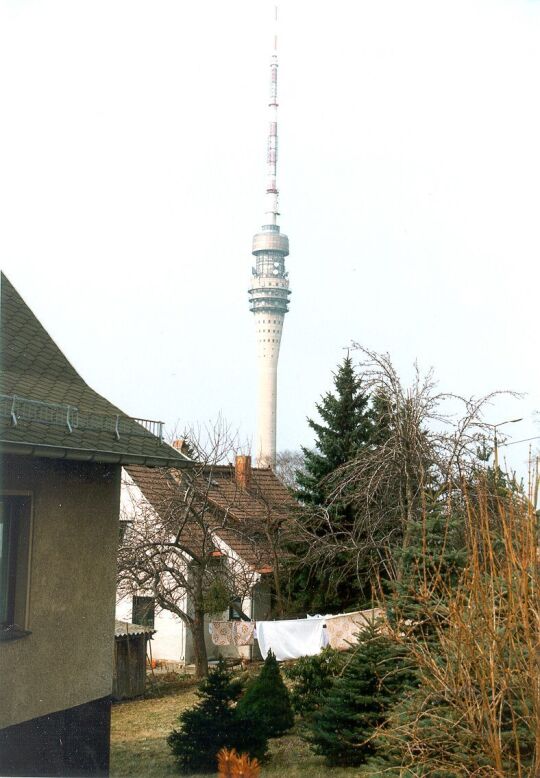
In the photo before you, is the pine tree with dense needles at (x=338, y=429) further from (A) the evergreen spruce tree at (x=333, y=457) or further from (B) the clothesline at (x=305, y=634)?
(B) the clothesline at (x=305, y=634)

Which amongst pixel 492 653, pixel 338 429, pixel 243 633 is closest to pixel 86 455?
pixel 492 653

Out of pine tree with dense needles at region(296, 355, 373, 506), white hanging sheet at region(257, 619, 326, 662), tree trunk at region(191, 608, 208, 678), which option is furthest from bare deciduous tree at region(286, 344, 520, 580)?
tree trunk at region(191, 608, 208, 678)

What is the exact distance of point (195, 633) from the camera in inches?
635

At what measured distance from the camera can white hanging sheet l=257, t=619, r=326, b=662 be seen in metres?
14.3

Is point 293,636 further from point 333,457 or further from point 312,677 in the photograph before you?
point 333,457

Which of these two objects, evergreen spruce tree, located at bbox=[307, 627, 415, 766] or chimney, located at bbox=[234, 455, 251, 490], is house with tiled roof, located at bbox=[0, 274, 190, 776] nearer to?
evergreen spruce tree, located at bbox=[307, 627, 415, 766]

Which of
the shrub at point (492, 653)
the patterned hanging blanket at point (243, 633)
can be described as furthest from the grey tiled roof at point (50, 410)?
the patterned hanging blanket at point (243, 633)

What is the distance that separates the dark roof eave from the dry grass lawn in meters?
3.34

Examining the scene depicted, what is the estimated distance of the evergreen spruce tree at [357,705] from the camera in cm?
820

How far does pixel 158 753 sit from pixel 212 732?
0.88 metres

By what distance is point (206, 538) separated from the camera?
16.4 metres

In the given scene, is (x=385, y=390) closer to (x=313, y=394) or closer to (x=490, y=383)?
(x=490, y=383)

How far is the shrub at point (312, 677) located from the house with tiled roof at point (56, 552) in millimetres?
3418

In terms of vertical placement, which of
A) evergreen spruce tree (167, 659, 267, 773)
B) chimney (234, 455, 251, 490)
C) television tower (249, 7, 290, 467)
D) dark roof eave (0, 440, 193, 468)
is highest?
television tower (249, 7, 290, 467)
